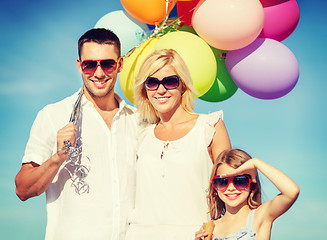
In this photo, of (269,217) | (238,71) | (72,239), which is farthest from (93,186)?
(238,71)

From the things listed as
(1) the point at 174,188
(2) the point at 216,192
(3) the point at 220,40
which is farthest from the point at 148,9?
(2) the point at 216,192

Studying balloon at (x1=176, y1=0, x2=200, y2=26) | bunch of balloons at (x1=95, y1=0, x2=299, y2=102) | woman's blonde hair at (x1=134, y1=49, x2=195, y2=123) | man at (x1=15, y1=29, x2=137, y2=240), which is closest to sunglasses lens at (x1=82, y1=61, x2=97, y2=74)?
man at (x1=15, y1=29, x2=137, y2=240)

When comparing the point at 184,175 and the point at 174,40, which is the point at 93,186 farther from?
the point at 174,40

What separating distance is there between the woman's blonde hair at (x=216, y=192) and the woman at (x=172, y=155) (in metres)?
0.10

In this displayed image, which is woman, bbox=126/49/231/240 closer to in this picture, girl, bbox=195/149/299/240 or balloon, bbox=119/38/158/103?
girl, bbox=195/149/299/240

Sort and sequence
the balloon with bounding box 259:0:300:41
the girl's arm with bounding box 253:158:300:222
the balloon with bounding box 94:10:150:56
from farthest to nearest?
the balloon with bounding box 94:10:150:56 → the balloon with bounding box 259:0:300:41 → the girl's arm with bounding box 253:158:300:222

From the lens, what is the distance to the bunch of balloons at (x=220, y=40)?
4.03 metres

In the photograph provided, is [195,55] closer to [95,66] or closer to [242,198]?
[95,66]

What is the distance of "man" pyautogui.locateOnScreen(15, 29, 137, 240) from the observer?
3486mm

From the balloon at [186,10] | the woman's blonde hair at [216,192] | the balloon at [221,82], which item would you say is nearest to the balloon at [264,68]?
the balloon at [221,82]

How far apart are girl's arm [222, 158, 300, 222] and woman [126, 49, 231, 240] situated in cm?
52

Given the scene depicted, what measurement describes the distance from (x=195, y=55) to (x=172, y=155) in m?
0.99

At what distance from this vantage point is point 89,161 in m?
3.59

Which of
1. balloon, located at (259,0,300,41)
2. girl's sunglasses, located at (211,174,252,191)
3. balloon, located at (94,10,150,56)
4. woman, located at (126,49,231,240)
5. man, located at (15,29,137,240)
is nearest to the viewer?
girl's sunglasses, located at (211,174,252,191)
